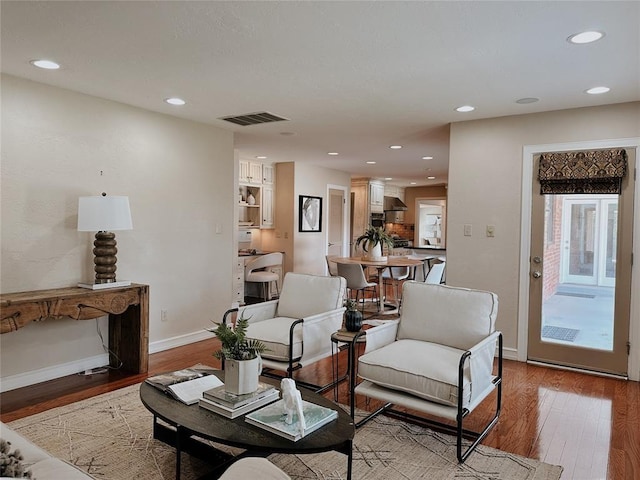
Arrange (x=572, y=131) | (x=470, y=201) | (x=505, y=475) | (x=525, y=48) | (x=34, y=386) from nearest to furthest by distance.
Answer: (x=505, y=475) → (x=525, y=48) → (x=34, y=386) → (x=572, y=131) → (x=470, y=201)

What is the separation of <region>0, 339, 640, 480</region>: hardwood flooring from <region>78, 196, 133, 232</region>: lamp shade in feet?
4.23

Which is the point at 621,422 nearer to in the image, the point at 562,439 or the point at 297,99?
the point at 562,439

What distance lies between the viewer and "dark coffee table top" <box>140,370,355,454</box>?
6.19ft

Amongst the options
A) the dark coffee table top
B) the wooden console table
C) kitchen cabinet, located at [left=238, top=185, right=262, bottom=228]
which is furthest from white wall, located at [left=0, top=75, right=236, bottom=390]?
kitchen cabinet, located at [left=238, top=185, right=262, bottom=228]

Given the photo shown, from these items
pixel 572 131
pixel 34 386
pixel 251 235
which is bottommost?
pixel 34 386

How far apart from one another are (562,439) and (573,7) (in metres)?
2.50

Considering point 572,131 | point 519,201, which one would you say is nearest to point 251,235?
point 519,201

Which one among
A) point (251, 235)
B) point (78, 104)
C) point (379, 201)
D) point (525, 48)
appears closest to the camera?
point (525, 48)

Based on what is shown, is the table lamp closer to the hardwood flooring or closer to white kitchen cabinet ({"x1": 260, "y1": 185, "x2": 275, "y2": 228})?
the hardwood flooring

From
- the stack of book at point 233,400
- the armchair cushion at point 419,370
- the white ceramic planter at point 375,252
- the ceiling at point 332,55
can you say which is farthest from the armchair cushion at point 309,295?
the white ceramic planter at point 375,252

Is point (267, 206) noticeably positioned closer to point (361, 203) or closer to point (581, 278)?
point (361, 203)

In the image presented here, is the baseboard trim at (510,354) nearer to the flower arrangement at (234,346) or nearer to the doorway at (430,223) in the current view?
the flower arrangement at (234,346)

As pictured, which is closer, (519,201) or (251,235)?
(519,201)

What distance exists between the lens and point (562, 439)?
280 cm
